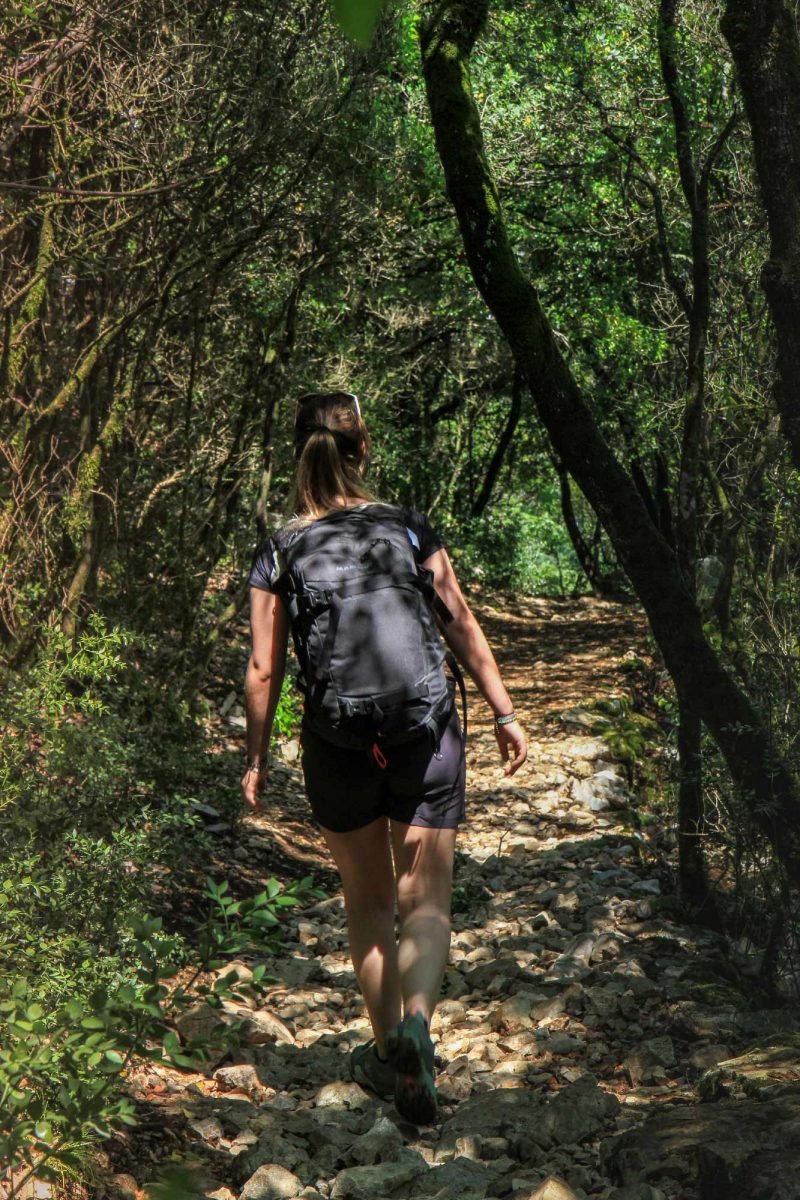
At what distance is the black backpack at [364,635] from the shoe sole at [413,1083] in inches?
32.3

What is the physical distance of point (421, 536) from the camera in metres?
3.83

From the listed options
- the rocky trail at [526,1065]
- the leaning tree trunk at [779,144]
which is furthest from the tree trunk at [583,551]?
the leaning tree trunk at [779,144]

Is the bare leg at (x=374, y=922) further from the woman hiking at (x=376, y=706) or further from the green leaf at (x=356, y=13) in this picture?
the green leaf at (x=356, y=13)

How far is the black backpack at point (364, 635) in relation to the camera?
3.47 meters

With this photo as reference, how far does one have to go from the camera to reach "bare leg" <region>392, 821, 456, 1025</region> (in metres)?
3.66

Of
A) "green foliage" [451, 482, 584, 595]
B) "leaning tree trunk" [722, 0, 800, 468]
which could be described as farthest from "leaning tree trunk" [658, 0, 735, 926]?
"green foliage" [451, 482, 584, 595]

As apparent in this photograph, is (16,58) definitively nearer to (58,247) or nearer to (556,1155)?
(58,247)

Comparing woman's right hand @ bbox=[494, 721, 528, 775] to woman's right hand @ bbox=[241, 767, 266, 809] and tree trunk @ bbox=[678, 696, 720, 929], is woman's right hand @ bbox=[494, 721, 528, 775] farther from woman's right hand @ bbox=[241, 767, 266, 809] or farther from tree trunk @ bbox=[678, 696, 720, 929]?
tree trunk @ bbox=[678, 696, 720, 929]

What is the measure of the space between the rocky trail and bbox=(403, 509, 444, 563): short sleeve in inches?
67.9

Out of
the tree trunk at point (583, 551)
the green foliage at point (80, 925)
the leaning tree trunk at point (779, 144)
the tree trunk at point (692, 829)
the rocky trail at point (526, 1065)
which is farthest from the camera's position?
the tree trunk at point (583, 551)

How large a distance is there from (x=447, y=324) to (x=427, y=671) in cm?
1177

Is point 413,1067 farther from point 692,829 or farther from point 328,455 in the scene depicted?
point 692,829

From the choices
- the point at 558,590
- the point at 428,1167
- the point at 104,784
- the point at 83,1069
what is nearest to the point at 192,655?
the point at 104,784

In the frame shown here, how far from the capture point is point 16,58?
516 centimetres
